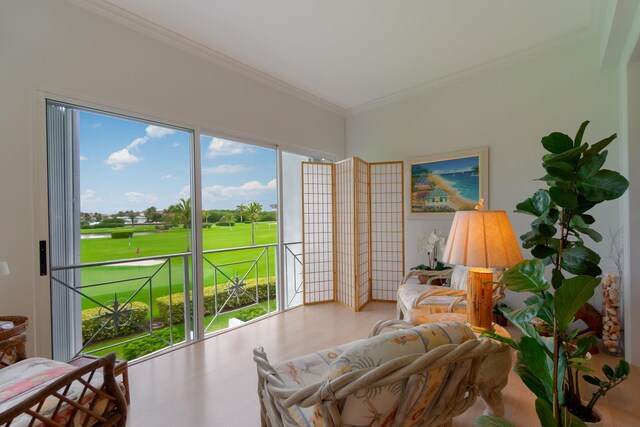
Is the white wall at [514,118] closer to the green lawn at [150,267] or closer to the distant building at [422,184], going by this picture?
the distant building at [422,184]

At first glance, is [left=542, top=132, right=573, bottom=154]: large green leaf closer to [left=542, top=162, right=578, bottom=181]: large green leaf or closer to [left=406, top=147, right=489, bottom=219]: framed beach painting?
[left=542, top=162, right=578, bottom=181]: large green leaf

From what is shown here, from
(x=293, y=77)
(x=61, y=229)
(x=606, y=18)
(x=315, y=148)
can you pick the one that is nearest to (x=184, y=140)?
(x=61, y=229)

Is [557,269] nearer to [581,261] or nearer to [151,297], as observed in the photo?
[581,261]

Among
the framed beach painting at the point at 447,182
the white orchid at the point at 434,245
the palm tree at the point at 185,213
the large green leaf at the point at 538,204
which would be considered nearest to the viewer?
the large green leaf at the point at 538,204

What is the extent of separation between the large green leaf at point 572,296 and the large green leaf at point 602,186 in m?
0.32

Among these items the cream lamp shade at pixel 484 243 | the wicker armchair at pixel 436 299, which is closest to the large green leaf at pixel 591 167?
the cream lamp shade at pixel 484 243

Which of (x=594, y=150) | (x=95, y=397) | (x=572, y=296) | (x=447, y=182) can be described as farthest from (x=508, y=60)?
(x=95, y=397)

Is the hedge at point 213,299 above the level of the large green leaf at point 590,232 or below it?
below

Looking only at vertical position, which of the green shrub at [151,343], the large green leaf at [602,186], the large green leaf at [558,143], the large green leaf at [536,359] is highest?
the large green leaf at [558,143]

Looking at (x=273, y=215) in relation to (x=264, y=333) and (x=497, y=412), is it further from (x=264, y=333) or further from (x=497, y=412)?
(x=497, y=412)

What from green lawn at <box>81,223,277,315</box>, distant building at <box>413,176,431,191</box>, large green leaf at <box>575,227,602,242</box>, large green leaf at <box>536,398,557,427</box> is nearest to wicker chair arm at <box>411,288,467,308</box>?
large green leaf at <box>575,227,602,242</box>

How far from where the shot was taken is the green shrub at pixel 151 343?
8.92 ft

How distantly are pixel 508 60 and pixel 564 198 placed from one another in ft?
9.59

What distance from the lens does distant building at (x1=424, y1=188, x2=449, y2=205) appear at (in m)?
3.79
